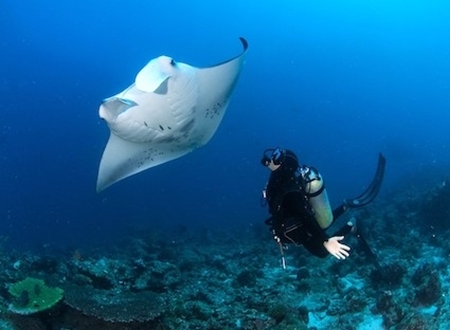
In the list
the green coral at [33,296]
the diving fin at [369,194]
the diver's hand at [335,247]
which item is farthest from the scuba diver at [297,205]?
the green coral at [33,296]

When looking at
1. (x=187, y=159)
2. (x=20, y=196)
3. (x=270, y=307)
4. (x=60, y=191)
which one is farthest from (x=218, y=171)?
(x=270, y=307)

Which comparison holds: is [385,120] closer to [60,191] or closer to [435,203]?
[60,191]

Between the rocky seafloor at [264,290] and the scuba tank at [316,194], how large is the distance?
160 centimetres

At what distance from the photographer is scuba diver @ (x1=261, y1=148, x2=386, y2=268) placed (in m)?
4.62

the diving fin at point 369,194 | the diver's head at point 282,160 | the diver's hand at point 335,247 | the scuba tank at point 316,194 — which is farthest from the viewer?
the diving fin at point 369,194

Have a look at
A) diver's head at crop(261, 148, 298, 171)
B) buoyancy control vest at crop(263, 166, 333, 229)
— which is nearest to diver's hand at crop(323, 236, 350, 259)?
buoyancy control vest at crop(263, 166, 333, 229)

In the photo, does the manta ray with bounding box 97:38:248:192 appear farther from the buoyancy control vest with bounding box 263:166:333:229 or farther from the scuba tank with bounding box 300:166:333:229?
the scuba tank with bounding box 300:166:333:229

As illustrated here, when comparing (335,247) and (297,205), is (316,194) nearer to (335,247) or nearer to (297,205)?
(297,205)

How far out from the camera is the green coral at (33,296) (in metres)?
5.36

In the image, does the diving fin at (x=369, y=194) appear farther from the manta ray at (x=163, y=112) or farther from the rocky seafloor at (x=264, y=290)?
the manta ray at (x=163, y=112)

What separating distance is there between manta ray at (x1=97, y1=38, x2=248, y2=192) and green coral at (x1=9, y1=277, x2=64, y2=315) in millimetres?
1754

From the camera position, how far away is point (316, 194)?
526 centimetres

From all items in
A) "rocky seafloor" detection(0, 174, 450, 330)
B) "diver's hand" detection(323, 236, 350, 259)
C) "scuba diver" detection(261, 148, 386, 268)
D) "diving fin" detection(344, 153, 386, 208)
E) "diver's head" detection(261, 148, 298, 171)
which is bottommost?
"rocky seafloor" detection(0, 174, 450, 330)

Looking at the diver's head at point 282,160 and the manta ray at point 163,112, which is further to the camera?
the diver's head at point 282,160
